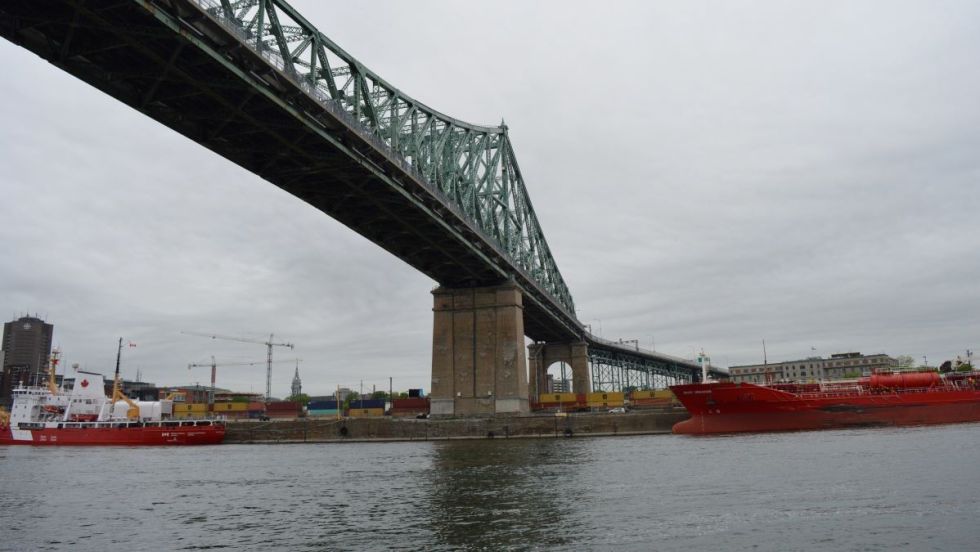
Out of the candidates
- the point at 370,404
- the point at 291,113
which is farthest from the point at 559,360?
the point at 291,113

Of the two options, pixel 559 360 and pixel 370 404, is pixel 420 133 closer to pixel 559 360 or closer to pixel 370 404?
pixel 370 404

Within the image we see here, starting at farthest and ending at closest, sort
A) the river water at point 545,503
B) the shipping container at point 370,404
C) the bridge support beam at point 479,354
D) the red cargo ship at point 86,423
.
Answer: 1. the shipping container at point 370,404
2. the red cargo ship at point 86,423
3. the bridge support beam at point 479,354
4. the river water at point 545,503

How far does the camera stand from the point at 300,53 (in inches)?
1479

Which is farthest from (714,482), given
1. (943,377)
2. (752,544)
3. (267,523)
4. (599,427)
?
(943,377)

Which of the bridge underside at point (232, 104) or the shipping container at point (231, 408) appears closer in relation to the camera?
the bridge underside at point (232, 104)

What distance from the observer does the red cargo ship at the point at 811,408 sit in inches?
2039

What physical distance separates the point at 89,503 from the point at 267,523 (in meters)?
9.73

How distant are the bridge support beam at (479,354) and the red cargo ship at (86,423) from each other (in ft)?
77.8

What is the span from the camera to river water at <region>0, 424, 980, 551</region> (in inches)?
606

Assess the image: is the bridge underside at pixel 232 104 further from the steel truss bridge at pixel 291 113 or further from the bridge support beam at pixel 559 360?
the bridge support beam at pixel 559 360

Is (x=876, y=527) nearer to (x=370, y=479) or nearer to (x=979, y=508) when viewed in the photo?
(x=979, y=508)

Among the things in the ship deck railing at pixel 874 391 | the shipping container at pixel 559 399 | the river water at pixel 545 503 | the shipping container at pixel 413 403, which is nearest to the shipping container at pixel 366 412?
the shipping container at pixel 413 403

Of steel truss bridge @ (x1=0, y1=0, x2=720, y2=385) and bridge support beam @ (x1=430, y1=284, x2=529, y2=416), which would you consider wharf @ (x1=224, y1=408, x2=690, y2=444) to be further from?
steel truss bridge @ (x1=0, y1=0, x2=720, y2=385)

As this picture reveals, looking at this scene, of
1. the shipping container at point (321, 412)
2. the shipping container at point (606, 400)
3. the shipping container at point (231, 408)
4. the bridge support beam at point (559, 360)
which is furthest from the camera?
the bridge support beam at point (559, 360)
